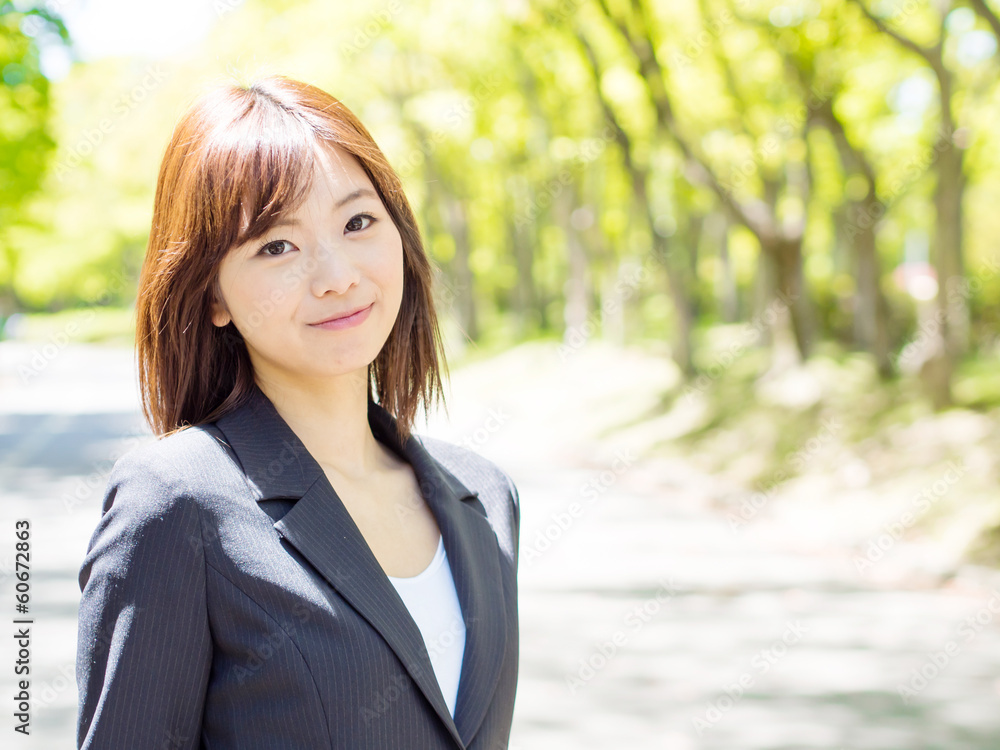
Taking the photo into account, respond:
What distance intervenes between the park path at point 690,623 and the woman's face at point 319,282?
0.80 m

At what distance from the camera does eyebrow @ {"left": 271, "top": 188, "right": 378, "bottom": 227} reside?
167 cm

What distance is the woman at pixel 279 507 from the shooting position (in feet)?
4.77

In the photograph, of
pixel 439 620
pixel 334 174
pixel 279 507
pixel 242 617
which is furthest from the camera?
pixel 439 620

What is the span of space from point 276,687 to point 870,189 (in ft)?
43.8

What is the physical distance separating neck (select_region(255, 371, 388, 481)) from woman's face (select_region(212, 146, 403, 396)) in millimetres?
32

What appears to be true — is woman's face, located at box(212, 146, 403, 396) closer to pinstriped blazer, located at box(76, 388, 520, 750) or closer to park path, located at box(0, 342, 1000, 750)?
pinstriped blazer, located at box(76, 388, 520, 750)

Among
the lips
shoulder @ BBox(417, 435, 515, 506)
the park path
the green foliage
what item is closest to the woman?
the lips

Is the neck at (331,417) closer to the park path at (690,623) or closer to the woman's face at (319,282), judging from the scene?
the woman's face at (319,282)

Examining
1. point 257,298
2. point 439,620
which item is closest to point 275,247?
point 257,298

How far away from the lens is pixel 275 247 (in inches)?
66.7

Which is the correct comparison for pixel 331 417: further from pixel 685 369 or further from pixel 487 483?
pixel 685 369

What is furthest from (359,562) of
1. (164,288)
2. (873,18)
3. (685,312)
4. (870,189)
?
(685,312)

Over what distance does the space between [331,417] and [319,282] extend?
1.06 ft

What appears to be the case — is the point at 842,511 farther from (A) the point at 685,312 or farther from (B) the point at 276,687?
(B) the point at 276,687
